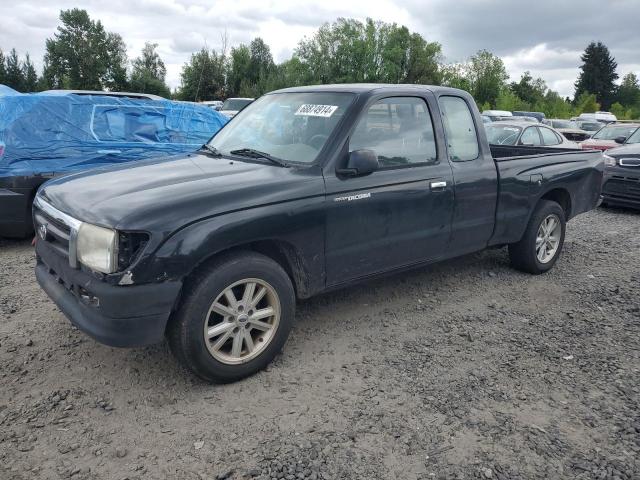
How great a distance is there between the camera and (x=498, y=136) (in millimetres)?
11117

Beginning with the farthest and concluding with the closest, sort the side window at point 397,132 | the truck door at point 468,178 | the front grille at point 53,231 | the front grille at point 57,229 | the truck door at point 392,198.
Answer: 1. the truck door at point 468,178
2. the side window at point 397,132
3. the truck door at point 392,198
4. the front grille at point 53,231
5. the front grille at point 57,229

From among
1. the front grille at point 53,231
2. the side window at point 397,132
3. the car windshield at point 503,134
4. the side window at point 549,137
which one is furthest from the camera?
the side window at point 549,137

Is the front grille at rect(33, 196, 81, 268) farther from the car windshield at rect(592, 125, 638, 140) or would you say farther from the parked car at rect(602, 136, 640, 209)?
the car windshield at rect(592, 125, 638, 140)

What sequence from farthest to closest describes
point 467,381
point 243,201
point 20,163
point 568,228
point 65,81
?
1. point 65,81
2. point 568,228
3. point 20,163
4. point 467,381
5. point 243,201

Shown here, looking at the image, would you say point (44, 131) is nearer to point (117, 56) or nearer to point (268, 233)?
point (268, 233)

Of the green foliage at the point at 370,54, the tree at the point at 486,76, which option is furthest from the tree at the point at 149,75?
the tree at the point at 486,76

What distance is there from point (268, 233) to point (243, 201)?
0.84 feet

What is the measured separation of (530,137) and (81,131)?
8401mm

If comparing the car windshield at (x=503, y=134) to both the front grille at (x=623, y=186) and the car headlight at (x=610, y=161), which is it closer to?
the car headlight at (x=610, y=161)

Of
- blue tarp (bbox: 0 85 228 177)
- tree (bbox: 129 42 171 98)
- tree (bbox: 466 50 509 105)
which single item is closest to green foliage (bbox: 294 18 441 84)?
tree (bbox: 466 50 509 105)

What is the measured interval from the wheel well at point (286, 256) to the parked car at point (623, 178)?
744cm

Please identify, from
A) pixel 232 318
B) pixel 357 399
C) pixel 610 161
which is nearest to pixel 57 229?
pixel 232 318

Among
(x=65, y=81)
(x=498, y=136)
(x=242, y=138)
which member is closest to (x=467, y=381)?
(x=242, y=138)

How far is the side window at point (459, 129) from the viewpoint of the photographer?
453 cm
